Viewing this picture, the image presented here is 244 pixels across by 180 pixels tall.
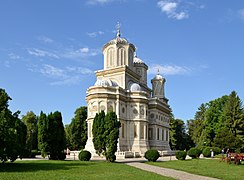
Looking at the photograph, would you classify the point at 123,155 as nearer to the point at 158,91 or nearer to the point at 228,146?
the point at 228,146

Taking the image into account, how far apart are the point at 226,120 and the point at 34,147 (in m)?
37.7

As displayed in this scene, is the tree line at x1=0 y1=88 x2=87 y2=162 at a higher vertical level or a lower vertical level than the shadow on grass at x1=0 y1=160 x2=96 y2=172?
higher

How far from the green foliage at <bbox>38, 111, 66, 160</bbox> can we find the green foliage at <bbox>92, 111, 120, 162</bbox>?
4321 millimetres

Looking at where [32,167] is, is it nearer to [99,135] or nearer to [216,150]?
[99,135]

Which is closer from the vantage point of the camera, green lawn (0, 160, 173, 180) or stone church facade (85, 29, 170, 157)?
green lawn (0, 160, 173, 180)

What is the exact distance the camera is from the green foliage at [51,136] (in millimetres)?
31391

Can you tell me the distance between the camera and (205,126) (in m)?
60.8

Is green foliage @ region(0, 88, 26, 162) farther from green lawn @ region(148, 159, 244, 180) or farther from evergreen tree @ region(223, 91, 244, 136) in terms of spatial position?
evergreen tree @ region(223, 91, 244, 136)

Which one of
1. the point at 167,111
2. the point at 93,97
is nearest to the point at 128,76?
the point at 93,97

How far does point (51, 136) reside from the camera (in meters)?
31.6

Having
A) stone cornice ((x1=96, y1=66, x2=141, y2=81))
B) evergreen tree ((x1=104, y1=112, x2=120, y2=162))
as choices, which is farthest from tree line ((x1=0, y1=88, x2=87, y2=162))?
stone cornice ((x1=96, y1=66, x2=141, y2=81))

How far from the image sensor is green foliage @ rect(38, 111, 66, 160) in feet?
103

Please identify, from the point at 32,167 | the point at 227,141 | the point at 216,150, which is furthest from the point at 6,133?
the point at 227,141

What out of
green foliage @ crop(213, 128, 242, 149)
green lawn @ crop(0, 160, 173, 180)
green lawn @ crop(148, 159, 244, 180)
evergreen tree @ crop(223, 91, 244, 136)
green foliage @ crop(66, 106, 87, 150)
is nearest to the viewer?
green lawn @ crop(0, 160, 173, 180)
